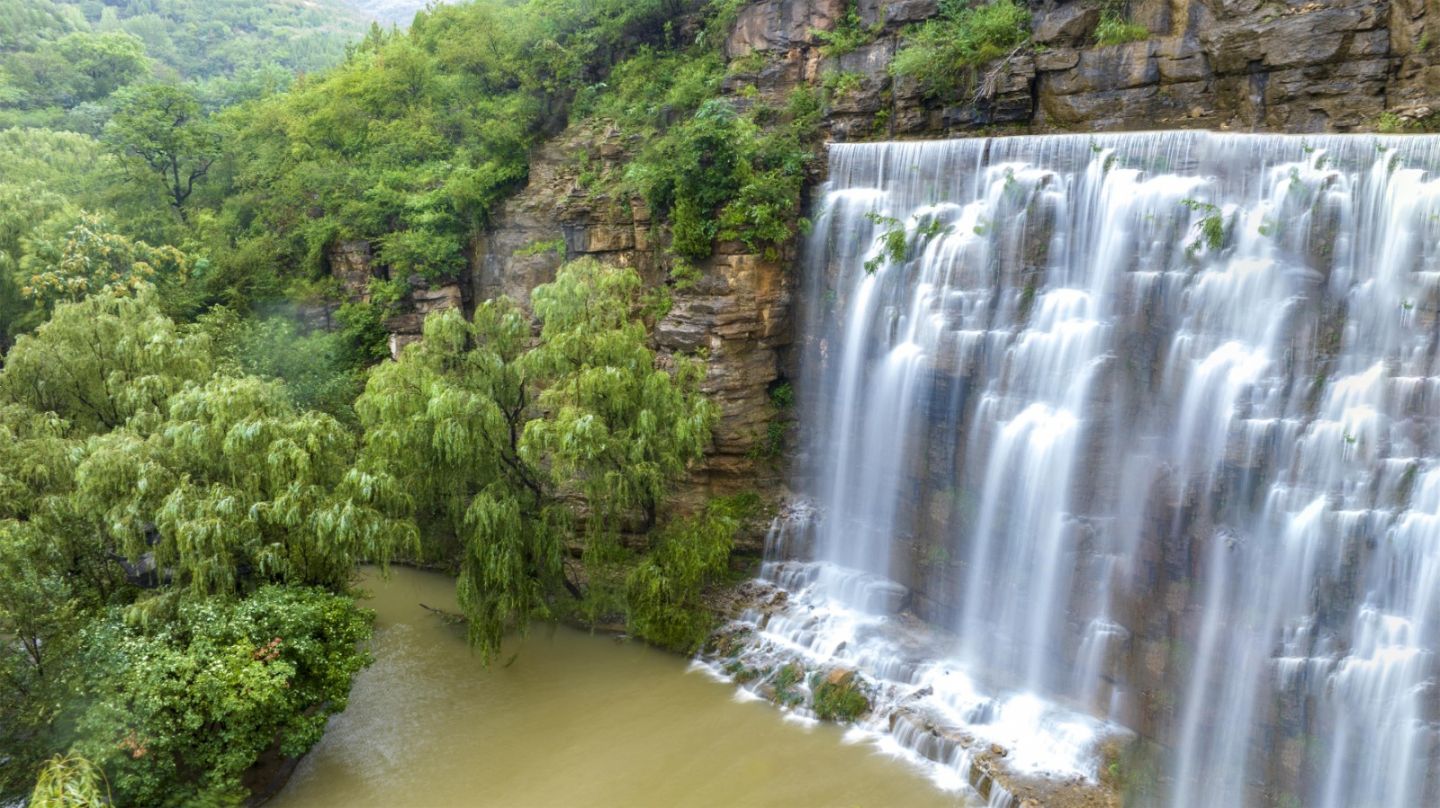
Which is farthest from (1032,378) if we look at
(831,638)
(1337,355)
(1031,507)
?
(831,638)

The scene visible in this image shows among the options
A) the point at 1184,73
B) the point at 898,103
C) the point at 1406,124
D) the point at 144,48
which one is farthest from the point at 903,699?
the point at 144,48

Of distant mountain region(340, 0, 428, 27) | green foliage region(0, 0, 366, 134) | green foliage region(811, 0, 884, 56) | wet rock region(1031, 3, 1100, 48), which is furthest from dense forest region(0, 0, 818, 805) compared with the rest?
distant mountain region(340, 0, 428, 27)

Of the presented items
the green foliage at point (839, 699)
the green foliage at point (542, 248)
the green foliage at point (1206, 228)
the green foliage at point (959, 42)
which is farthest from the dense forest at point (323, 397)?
the green foliage at point (1206, 228)

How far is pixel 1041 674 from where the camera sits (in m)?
15.1

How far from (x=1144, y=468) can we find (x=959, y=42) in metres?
10.3

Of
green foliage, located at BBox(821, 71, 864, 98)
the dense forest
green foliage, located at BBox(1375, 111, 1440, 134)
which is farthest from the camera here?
green foliage, located at BBox(821, 71, 864, 98)

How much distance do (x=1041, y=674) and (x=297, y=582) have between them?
12326 mm

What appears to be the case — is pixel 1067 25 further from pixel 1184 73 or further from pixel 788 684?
pixel 788 684

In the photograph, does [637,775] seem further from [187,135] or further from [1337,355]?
[187,135]

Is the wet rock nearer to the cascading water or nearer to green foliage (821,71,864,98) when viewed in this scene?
the cascading water

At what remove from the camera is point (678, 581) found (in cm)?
1717

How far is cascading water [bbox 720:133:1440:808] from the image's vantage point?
11844mm

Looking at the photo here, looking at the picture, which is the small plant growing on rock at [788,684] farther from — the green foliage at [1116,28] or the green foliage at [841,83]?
the green foliage at [1116,28]

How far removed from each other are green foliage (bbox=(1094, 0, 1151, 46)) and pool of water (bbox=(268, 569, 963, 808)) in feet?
46.6
